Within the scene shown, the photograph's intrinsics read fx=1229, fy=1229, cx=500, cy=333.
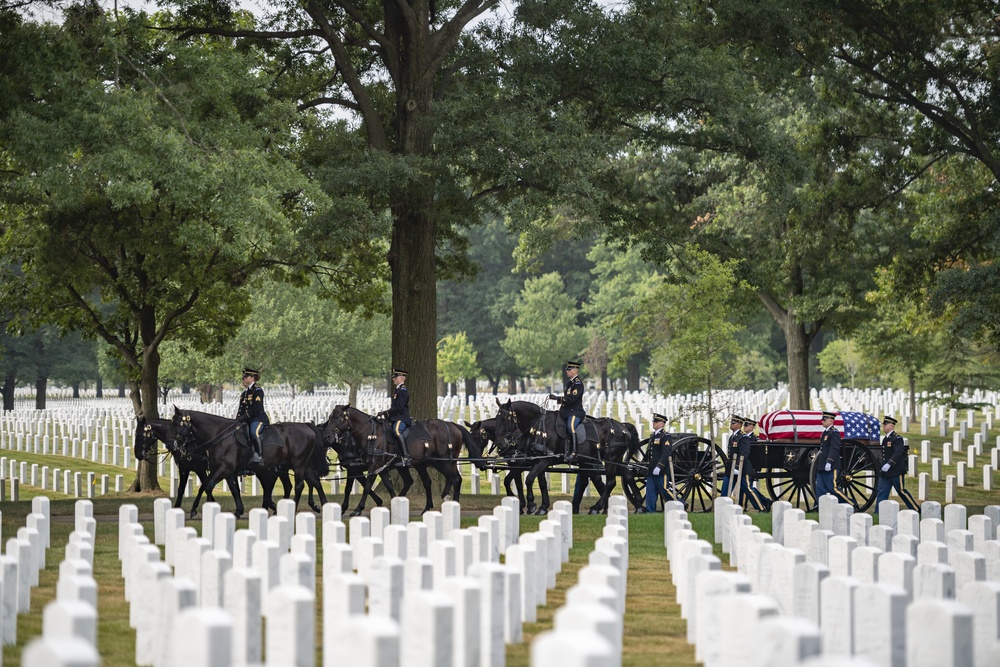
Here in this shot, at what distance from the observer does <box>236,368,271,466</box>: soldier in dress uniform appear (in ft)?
54.5

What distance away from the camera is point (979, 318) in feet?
64.3

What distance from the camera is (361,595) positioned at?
19.6 ft

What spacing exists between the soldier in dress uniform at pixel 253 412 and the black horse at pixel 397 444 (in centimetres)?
126

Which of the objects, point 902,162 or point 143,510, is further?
point 902,162

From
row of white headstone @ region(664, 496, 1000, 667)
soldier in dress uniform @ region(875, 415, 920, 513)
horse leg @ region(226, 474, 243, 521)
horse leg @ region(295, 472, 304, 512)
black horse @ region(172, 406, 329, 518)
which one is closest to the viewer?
row of white headstone @ region(664, 496, 1000, 667)

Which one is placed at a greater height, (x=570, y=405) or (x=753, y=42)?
(x=753, y=42)

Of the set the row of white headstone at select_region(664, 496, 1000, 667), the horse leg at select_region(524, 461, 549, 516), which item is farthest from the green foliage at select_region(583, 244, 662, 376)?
the row of white headstone at select_region(664, 496, 1000, 667)

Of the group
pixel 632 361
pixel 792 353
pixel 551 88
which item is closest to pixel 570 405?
pixel 551 88

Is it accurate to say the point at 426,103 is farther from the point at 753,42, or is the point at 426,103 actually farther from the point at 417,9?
the point at 753,42

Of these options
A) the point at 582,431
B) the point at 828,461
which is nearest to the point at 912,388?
the point at 828,461

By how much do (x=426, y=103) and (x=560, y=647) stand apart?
16421 millimetres

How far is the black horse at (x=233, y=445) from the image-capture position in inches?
650

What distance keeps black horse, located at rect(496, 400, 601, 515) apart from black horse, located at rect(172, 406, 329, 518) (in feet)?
9.06

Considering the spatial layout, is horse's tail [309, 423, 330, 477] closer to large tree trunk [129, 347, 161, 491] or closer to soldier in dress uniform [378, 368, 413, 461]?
soldier in dress uniform [378, 368, 413, 461]
